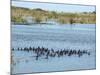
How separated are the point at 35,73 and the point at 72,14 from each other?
0.85 meters

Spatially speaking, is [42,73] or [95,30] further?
[95,30]

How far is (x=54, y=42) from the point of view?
3.03 meters

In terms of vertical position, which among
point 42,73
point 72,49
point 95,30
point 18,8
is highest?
point 18,8

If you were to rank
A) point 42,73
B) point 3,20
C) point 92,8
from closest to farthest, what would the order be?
point 3,20 < point 42,73 < point 92,8

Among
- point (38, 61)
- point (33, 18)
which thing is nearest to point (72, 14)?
point (33, 18)

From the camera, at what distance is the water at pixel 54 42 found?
2844 mm

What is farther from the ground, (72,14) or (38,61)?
(72,14)

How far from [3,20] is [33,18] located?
359mm

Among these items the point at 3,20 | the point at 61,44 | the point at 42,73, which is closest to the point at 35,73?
the point at 42,73

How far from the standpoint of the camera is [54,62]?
301cm

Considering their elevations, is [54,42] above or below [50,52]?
above

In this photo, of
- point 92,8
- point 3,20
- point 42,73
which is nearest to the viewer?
point 3,20

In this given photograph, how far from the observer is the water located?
9.33 feet
